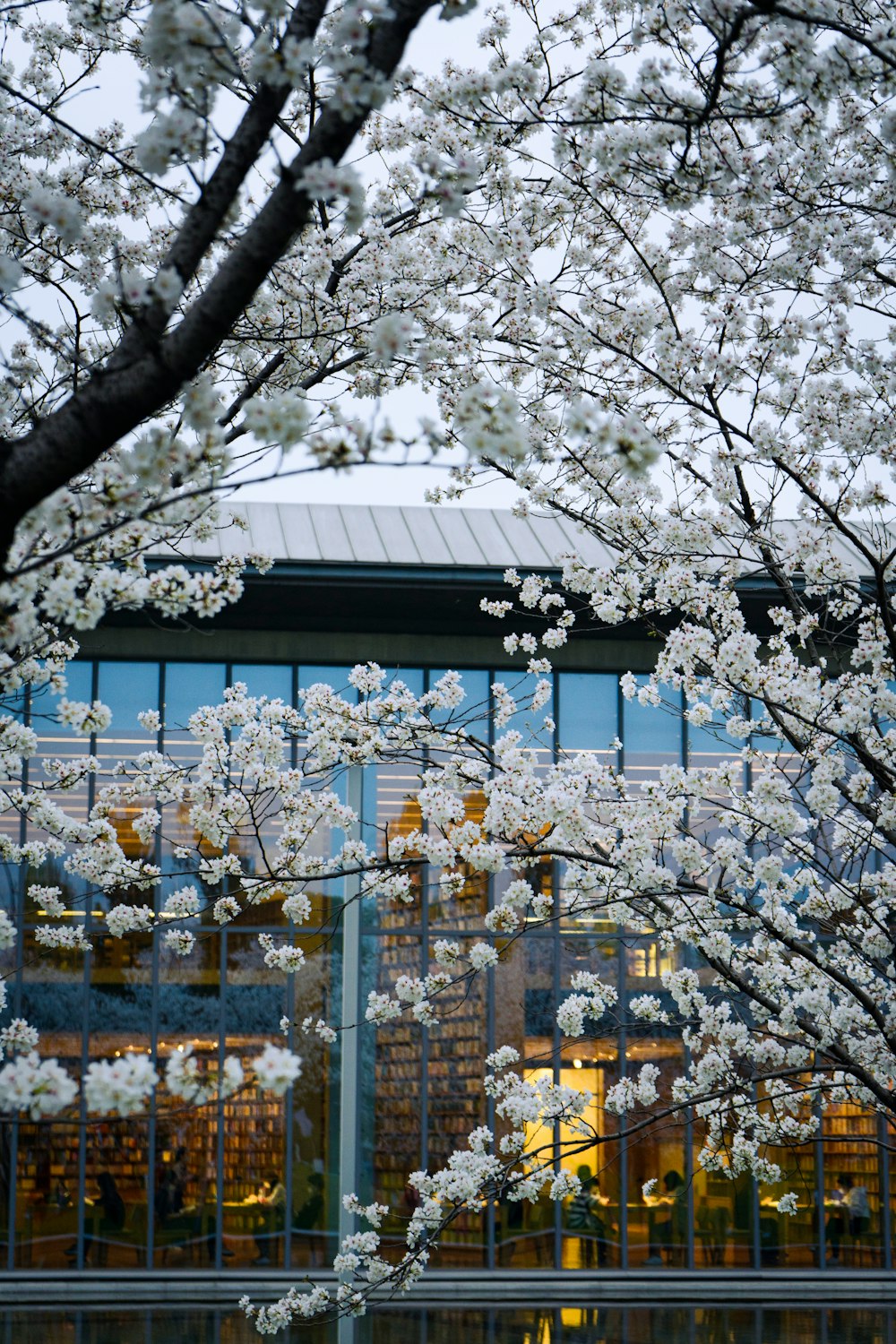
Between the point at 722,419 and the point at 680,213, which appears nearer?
the point at 722,419

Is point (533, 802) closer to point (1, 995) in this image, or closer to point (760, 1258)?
point (1, 995)

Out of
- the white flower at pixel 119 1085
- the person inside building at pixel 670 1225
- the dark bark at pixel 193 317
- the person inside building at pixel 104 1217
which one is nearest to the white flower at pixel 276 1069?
the white flower at pixel 119 1085

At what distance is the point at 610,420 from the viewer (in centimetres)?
390

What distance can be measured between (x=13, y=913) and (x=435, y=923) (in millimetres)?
5198

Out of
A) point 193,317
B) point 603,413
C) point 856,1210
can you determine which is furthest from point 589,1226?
point 193,317

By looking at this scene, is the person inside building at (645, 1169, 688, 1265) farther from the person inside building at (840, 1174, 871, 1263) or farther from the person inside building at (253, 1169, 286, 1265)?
the person inside building at (253, 1169, 286, 1265)

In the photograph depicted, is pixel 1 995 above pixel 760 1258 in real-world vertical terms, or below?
above

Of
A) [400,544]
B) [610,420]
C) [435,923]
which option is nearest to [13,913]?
[435,923]

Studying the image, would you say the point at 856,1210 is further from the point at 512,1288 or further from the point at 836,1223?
the point at 512,1288

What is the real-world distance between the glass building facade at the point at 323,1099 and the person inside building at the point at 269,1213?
0.03 meters

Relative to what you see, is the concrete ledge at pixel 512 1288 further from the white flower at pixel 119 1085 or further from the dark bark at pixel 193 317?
the dark bark at pixel 193 317

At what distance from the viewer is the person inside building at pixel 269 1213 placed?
16.0 m

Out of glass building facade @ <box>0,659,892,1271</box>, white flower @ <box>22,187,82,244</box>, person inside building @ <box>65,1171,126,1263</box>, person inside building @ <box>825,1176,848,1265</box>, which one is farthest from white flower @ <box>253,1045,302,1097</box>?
person inside building @ <box>825,1176,848,1265</box>

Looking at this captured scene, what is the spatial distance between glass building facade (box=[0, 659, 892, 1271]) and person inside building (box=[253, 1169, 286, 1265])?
0.11 feet
